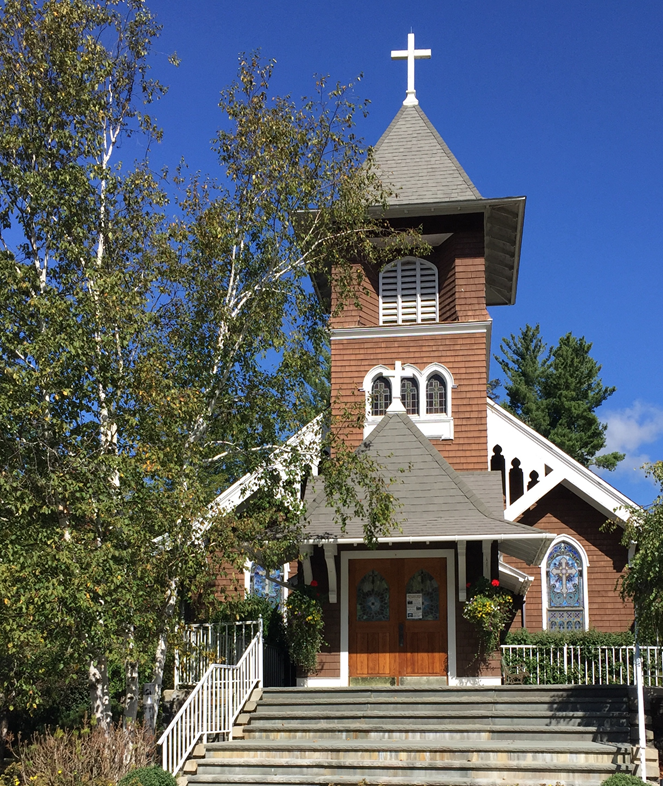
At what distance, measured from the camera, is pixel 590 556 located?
21.2m

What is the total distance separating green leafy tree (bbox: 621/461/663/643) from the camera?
11875mm

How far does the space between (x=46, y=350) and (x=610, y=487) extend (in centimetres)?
1206

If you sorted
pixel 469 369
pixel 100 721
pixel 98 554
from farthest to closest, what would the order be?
pixel 469 369, pixel 100 721, pixel 98 554

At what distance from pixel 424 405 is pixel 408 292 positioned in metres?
2.50

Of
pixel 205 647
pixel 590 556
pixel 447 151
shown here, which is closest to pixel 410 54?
pixel 447 151

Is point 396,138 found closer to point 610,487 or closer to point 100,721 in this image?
point 610,487

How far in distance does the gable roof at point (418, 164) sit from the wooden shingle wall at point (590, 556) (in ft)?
21.8

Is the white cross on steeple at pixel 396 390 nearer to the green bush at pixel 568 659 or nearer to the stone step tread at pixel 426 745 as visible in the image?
the green bush at pixel 568 659

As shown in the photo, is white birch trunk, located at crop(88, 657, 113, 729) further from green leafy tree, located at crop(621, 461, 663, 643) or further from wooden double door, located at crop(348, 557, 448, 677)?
green leafy tree, located at crop(621, 461, 663, 643)

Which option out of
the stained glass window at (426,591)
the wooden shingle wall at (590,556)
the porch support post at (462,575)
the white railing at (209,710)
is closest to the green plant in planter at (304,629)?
the white railing at (209,710)

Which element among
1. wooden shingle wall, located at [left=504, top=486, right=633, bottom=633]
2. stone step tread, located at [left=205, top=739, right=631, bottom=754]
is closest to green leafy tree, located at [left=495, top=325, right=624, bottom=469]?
wooden shingle wall, located at [left=504, top=486, right=633, bottom=633]

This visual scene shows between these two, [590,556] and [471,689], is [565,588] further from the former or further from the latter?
[471,689]

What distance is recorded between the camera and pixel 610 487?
67.2 ft

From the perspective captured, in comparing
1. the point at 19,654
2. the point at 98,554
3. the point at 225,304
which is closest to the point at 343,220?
the point at 225,304
